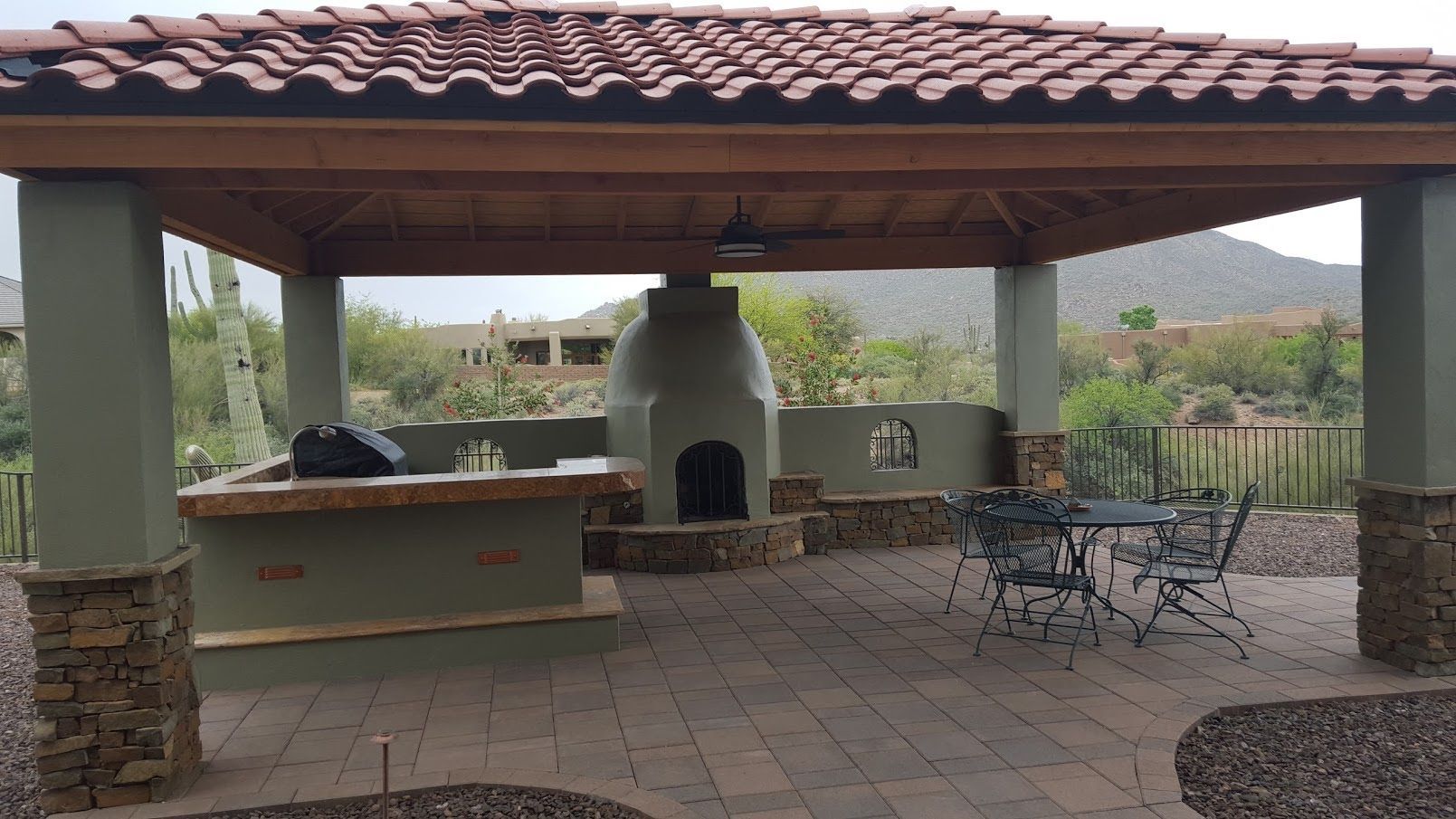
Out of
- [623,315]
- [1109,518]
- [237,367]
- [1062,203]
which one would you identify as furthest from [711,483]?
[623,315]

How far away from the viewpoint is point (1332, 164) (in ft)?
17.3

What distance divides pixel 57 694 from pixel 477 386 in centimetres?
1651

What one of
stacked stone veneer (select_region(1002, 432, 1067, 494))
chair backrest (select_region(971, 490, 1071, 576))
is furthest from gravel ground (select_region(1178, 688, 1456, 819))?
stacked stone veneer (select_region(1002, 432, 1067, 494))

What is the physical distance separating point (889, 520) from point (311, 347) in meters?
6.29

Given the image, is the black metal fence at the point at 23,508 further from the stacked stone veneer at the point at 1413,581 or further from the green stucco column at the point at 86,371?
the stacked stone veneer at the point at 1413,581

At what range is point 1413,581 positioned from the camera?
5574 mm

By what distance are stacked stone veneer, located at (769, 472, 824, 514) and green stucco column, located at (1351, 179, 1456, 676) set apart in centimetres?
537

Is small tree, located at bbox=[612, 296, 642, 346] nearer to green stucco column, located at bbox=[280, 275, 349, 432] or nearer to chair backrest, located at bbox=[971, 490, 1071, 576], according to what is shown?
green stucco column, located at bbox=[280, 275, 349, 432]

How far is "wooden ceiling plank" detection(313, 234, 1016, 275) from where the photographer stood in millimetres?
9008

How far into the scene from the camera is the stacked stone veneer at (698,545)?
29.7 feet

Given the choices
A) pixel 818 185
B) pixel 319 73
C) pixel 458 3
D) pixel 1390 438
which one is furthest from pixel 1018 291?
pixel 319 73

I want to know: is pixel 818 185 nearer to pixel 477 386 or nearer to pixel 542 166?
pixel 542 166

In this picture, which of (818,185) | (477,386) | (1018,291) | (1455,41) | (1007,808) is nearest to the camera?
(1007,808)

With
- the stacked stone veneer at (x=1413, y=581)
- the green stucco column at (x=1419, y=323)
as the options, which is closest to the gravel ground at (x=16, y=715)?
the stacked stone veneer at (x=1413, y=581)
